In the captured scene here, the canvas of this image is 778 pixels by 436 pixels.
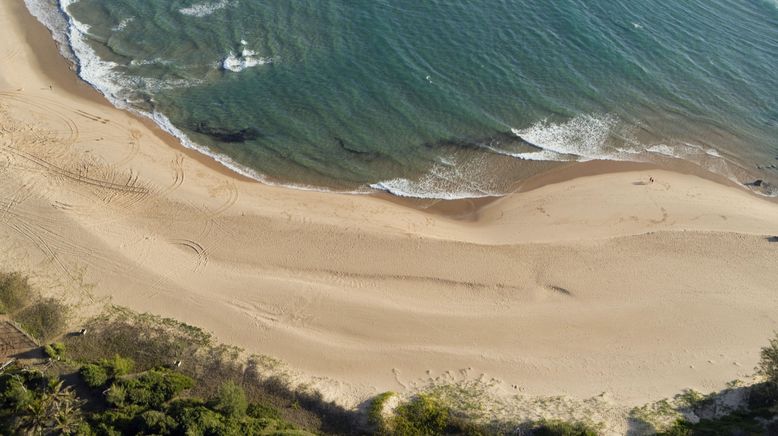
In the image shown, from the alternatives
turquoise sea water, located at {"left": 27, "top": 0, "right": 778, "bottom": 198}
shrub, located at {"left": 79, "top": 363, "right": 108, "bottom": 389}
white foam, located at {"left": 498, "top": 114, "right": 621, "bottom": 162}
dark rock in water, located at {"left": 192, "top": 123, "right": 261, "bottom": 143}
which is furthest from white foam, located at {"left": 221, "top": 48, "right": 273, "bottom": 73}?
shrub, located at {"left": 79, "top": 363, "right": 108, "bottom": 389}

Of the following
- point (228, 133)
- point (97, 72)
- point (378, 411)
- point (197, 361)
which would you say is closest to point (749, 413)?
point (378, 411)

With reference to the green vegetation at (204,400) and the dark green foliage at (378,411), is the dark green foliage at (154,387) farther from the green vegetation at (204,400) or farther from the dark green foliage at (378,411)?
the dark green foliage at (378,411)

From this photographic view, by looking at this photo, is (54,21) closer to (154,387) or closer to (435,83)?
(435,83)

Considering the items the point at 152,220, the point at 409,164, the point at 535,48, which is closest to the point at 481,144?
the point at 409,164

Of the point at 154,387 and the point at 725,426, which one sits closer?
the point at 725,426

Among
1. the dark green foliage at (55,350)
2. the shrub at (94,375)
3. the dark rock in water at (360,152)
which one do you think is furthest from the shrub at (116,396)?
the dark rock in water at (360,152)

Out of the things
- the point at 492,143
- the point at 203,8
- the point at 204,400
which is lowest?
the point at 204,400
